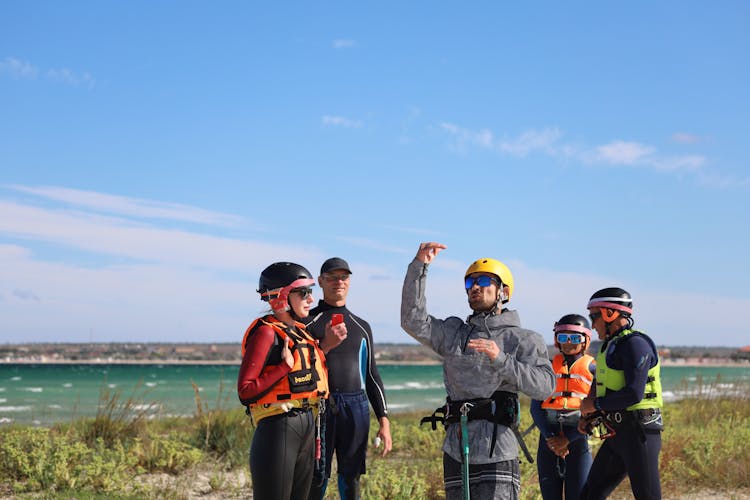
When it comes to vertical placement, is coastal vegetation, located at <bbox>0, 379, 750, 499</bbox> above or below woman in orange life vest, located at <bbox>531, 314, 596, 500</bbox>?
below

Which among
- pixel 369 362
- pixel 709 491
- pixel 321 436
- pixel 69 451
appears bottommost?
pixel 709 491

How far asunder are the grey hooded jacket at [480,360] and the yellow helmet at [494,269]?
207mm

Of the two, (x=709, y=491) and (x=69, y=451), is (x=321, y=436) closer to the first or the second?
(x=69, y=451)

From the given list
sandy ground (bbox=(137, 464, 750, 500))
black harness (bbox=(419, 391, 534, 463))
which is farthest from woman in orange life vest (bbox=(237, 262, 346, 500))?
sandy ground (bbox=(137, 464, 750, 500))

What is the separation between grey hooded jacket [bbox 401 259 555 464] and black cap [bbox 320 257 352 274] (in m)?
1.73

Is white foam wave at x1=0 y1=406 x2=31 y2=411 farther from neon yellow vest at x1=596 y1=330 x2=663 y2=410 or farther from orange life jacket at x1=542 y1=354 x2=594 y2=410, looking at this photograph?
neon yellow vest at x1=596 y1=330 x2=663 y2=410

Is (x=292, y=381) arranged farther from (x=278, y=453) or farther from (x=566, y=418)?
(x=566, y=418)

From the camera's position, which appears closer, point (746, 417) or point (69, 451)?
point (69, 451)

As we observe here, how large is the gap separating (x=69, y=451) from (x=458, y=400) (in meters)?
6.08

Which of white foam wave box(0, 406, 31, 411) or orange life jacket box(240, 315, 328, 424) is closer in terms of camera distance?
orange life jacket box(240, 315, 328, 424)

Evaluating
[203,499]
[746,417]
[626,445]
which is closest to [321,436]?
[626,445]

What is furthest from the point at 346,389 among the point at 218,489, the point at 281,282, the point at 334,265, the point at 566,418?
the point at 218,489

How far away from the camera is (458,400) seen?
4.82m

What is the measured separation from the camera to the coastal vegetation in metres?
8.74
